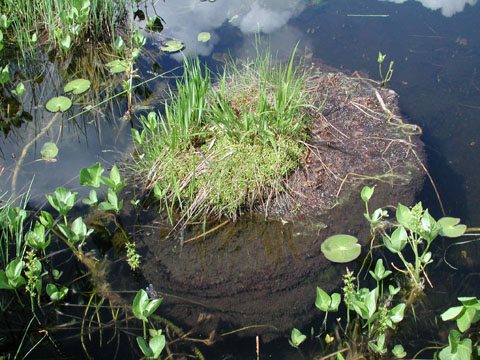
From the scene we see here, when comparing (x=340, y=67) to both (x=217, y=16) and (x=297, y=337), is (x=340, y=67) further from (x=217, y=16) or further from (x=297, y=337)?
(x=297, y=337)

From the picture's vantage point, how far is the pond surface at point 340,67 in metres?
2.78

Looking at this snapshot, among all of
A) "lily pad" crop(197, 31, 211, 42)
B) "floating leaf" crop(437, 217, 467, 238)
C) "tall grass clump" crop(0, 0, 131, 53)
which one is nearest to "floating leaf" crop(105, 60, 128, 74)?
"tall grass clump" crop(0, 0, 131, 53)

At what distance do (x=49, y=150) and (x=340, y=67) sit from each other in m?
2.47

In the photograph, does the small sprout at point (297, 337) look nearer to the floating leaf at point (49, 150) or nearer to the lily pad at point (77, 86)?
the floating leaf at point (49, 150)

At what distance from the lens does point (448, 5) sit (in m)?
4.30

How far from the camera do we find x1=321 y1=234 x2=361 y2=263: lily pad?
7.34 ft

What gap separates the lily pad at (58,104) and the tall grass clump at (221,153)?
82 cm

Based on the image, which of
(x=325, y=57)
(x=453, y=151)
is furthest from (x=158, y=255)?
(x=325, y=57)

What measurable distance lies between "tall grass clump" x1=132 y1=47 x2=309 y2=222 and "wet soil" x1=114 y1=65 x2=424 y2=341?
109 mm

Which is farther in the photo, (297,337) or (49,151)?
(49,151)

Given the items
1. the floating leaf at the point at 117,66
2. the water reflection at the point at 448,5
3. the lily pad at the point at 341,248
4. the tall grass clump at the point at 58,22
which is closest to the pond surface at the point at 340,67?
the water reflection at the point at 448,5

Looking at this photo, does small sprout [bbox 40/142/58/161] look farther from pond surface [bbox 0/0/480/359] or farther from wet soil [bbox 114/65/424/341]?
wet soil [bbox 114/65/424/341]

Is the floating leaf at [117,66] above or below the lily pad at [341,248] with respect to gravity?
above

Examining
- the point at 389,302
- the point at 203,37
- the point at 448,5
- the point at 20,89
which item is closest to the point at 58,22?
the point at 20,89
